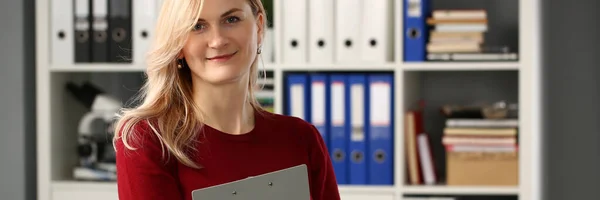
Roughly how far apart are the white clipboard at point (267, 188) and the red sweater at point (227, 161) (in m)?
0.09

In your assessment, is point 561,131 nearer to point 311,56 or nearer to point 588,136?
point 588,136

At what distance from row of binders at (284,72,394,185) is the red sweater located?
1387mm

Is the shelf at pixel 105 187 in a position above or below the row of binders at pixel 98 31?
below

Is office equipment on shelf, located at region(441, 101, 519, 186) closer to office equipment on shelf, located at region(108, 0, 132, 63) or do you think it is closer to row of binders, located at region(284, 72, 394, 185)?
row of binders, located at region(284, 72, 394, 185)

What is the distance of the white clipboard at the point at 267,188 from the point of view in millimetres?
1177

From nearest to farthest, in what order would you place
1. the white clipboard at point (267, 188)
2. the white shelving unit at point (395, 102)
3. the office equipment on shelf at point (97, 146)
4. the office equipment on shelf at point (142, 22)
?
1. the white clipboard at point (267, 188)
2. the white shelving unit at point (395, 102)
3. the office equipment on shelf at point (142, 22)
4. the office equipment on shelf at point (97, 146)

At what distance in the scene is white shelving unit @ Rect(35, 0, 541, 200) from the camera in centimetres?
277

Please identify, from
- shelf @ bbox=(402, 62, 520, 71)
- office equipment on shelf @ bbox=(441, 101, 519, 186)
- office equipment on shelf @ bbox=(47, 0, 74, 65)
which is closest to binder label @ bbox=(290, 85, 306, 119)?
shelf @ bbox=(402, 62, 520, 71)

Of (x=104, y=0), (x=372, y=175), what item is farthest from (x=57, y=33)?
(x=372, y=175)

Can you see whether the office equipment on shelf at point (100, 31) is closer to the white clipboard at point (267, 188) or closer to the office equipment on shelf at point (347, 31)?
the office equipment on shelf at point (347, 31)

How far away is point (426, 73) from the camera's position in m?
3.23

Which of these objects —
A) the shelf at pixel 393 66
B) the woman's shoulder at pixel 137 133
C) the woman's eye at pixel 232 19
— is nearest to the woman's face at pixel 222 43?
the woman's eye at pixel 232 19

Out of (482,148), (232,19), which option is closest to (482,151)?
(482,148)

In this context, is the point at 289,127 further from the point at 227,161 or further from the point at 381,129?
the point at 381,129
